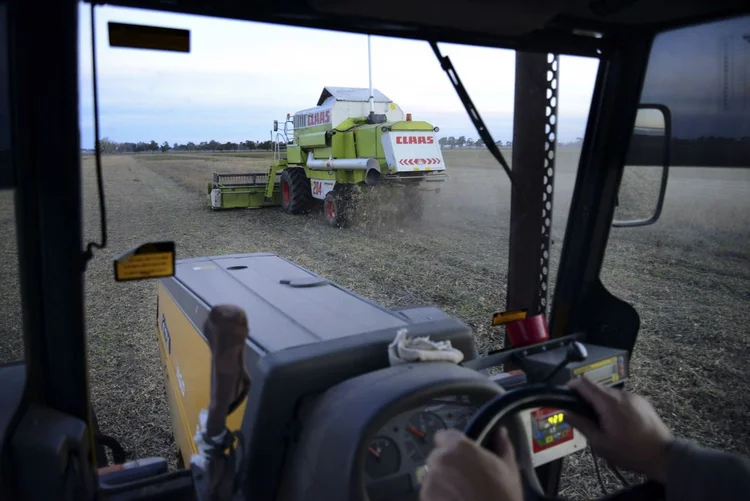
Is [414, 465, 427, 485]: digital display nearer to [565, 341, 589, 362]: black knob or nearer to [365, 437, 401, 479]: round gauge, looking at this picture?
[365, 437, 401, 479]: round gauge

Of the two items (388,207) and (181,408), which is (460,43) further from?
(388,207)

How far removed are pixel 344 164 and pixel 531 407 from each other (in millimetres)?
9974

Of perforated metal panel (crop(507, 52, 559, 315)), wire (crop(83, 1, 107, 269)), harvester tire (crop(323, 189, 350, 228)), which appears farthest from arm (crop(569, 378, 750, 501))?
harvester tire (crop(323, 189, 350, 228))

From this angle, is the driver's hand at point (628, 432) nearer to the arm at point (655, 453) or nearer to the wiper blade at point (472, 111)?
the arm at point (655, 453)

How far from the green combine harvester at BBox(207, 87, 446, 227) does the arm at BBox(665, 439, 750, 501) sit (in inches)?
342

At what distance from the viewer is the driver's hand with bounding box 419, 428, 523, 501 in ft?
2.58

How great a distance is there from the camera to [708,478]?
0.97 metres

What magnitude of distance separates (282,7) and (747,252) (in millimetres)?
1565

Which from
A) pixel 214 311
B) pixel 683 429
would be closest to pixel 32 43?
pixel 214 311

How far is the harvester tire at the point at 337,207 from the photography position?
10781 mm

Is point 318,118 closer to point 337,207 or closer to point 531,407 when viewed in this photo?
point 337,207

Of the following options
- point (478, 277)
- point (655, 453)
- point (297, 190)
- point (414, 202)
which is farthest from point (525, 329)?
point (297, 190)

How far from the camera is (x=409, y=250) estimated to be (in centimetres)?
844

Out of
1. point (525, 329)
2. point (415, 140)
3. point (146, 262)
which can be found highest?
point (415, 140)
